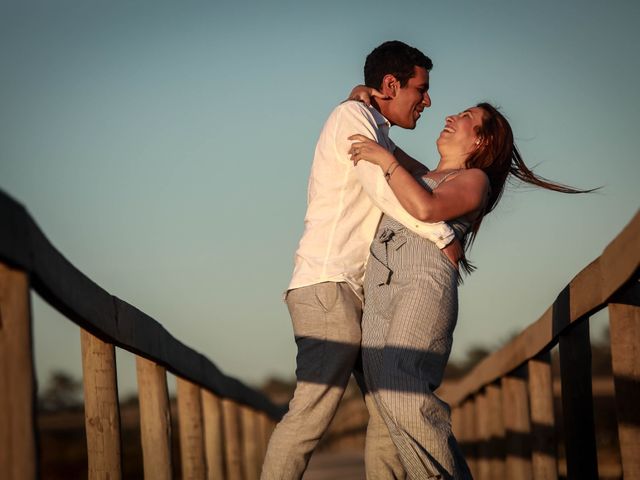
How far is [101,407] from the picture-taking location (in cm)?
409

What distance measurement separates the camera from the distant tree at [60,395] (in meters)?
20.3

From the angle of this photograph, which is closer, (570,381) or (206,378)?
(570,381)

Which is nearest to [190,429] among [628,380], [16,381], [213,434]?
[213,434]

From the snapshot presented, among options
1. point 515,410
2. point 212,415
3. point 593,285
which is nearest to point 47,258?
point 593,285

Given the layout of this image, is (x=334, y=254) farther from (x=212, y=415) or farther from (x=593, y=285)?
(x=212, y=415)

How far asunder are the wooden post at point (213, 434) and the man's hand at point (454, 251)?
11.3ft

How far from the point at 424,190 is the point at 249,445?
232 inches

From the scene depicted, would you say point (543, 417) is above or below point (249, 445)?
below

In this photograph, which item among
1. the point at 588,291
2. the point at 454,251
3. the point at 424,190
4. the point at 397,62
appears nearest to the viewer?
the point at 588,291

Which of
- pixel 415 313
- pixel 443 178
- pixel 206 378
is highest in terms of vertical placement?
pixel 443 178

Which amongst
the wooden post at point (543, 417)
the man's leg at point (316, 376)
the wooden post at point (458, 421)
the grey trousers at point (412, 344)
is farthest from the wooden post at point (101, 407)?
the wooden post at point (458, 421)

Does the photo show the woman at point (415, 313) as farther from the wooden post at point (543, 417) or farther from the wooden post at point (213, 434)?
the wooden post at point (213, 434)

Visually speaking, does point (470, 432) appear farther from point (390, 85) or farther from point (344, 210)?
point (344, 210)

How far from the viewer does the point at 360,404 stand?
61.8 ft
